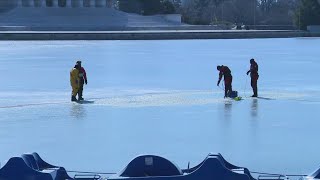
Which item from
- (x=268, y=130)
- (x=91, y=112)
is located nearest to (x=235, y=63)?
(x=91, y=112)

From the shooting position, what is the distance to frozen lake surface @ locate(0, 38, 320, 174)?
31.3ft

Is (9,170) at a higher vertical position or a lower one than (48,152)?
higher

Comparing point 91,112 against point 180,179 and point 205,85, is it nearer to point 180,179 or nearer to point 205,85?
point 205,85

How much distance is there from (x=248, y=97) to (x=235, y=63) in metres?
12.5

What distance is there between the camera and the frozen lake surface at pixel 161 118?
9531mm

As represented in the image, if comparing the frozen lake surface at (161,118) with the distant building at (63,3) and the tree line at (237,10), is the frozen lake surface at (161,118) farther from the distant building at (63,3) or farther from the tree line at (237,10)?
the distant building at (63,3)

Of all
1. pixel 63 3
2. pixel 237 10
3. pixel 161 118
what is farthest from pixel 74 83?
pixel 237 10

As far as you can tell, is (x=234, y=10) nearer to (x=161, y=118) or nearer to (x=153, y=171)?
(x=161, y=118)

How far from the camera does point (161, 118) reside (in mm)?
13727

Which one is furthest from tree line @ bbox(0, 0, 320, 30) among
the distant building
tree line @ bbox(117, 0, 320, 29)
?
the distant building

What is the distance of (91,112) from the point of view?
1489 centimetres

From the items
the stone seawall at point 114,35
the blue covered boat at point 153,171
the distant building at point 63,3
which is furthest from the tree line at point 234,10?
the blue covered boat at point 153,171

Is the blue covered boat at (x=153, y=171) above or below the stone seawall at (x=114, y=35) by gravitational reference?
above

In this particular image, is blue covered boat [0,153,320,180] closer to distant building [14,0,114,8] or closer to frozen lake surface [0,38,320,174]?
frozen lake surface [0,38,320,174]
